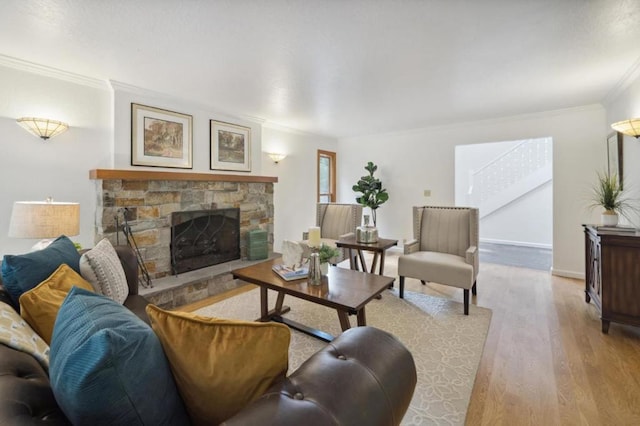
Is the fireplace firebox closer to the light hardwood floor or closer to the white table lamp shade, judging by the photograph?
the white table lamp shade

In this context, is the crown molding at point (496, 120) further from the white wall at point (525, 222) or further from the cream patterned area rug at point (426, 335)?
the cream patterned area rug at point (426, 335)

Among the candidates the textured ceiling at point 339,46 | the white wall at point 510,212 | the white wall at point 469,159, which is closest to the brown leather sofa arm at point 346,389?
the textured ceiling at point 339,46

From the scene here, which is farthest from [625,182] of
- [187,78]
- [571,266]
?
[187,78]

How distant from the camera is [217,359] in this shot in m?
0.73

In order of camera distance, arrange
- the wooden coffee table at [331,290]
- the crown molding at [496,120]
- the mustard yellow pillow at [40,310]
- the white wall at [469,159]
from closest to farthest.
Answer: the mustard yellow pillow at [40,310]
the wooden coffee table at [331,290]
the crown molding at [496,120]
the white wall at [469,159]

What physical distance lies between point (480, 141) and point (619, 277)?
2872mm

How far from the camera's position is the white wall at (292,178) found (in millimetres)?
4973

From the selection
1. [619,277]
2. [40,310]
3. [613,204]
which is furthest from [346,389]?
[613,204]

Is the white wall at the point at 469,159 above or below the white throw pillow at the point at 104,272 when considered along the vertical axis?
above

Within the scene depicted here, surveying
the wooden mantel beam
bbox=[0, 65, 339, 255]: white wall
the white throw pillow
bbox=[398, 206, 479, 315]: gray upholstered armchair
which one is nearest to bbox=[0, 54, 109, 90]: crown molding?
bbox=[0, 65, 339, 255]: white wall

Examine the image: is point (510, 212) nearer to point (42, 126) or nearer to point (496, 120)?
point (496, 120)

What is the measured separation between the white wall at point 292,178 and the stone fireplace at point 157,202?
0.85 meters

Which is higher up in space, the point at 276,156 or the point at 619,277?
the point at 276,156

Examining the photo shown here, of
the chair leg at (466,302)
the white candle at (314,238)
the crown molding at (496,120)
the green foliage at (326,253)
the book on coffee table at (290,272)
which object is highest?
the crown molding at (496,120)
